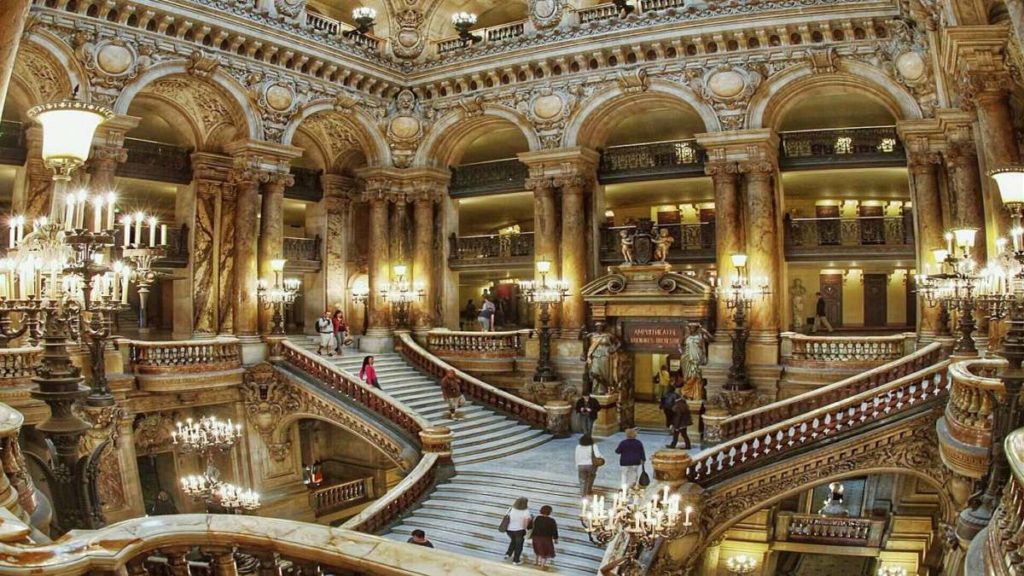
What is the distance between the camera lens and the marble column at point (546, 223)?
20609 mm

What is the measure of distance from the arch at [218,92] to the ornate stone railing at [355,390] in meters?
5.37

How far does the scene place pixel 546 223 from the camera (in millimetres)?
20656

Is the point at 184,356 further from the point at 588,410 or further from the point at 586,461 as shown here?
the point at 586,461

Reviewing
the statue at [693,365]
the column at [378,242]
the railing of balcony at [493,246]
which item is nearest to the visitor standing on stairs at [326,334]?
the column at [378,242]

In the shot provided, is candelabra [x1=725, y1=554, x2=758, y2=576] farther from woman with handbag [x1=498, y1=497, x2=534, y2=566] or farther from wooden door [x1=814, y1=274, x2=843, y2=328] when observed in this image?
wooden door [x1=814, y1=274, x2=843, y2=328]

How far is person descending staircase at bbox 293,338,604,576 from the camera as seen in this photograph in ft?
41.0

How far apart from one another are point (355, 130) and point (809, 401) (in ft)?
45.3

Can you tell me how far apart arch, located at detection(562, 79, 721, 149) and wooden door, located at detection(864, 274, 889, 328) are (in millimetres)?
8471

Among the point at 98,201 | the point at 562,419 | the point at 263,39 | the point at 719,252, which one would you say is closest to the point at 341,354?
the point at 562,419

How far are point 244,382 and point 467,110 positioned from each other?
9.34 m

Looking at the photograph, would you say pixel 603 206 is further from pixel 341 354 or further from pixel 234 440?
pixel 234 440

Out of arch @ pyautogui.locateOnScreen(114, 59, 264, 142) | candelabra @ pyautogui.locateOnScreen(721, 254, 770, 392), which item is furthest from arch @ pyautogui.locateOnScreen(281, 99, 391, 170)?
candelabra @ pyautogui.locateOnScreen(721, 254, 770, 392)

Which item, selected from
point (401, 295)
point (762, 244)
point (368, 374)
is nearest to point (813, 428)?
point (762, 244)

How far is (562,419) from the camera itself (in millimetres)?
17953
